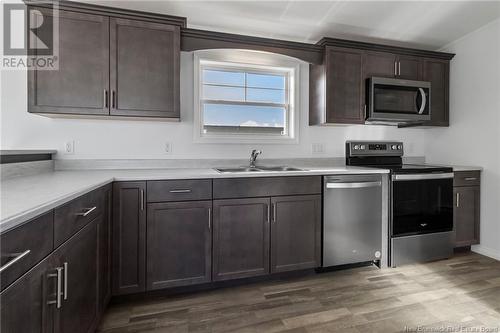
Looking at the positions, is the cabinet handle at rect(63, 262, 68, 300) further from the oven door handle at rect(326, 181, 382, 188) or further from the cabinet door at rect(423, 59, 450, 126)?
the cabinet door at rect(423, 59, 450, 126)

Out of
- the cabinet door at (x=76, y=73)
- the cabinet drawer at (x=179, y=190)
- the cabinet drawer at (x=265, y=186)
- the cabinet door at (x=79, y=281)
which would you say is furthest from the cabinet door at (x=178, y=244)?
the cabinet door at (x=76, y=73)

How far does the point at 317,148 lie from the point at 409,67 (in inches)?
51.7

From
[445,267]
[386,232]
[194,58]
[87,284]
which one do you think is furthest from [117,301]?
[445,267]

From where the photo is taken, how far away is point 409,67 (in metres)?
2.86

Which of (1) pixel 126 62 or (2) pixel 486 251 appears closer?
(1) pixel 126 62

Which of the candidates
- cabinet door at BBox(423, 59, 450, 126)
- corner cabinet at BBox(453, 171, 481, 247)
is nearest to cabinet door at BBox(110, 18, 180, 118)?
cabinet door at BBox(423, 59, 450, 126)

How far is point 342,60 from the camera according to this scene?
104 inches

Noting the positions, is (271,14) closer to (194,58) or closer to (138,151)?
(194,58)

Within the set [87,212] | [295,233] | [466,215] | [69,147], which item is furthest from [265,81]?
[466,215]

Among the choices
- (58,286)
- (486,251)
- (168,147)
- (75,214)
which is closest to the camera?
(58,286)

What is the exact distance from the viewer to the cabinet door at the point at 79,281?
109cm

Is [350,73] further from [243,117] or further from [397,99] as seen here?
[243,117]

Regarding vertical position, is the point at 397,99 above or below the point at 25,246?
above

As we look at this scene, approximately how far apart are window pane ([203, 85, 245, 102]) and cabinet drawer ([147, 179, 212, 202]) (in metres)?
1.10
